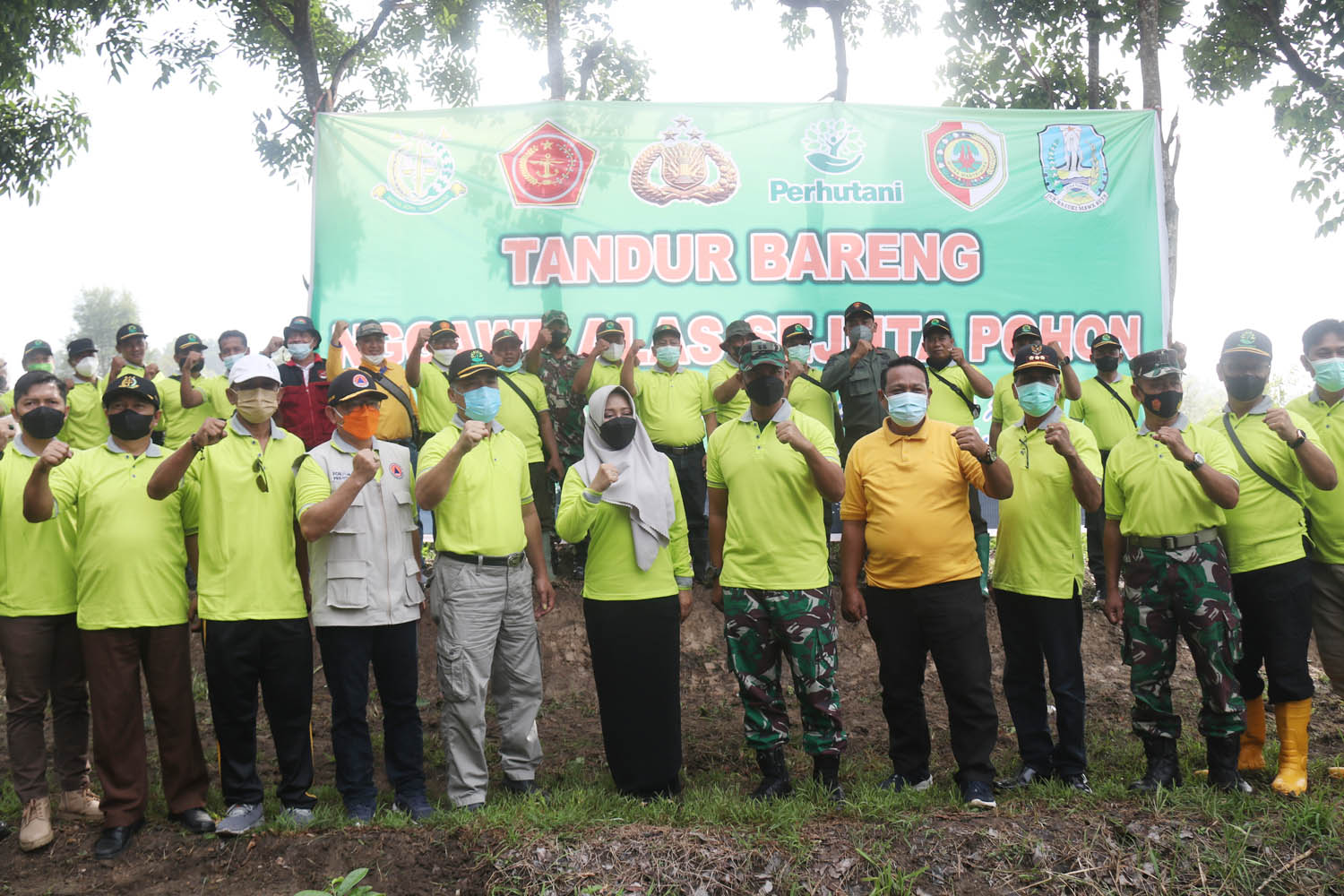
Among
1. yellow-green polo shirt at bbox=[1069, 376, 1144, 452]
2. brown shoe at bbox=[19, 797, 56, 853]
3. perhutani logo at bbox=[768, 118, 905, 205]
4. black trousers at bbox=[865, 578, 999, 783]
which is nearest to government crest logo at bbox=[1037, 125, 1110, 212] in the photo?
perhutani logo at bbox=[768, 118, 905, 205]

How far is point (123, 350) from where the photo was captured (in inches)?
290

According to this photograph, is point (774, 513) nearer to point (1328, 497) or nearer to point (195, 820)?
point (1328, 497)

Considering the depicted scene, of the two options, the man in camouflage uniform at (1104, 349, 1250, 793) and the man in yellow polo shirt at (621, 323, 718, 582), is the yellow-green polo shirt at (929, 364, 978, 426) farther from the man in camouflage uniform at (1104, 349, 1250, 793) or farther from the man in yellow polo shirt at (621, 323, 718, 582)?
the man in camouflage uniform at (1104, 349, 1250, 793)

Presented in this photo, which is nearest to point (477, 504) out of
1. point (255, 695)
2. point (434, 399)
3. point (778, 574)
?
point (255, 695)

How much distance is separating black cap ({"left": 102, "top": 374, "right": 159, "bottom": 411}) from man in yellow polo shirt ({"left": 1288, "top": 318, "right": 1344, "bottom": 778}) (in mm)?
5629

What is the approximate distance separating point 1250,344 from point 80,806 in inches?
241

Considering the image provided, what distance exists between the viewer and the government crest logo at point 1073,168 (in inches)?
338

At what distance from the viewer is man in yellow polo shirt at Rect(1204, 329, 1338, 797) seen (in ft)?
14.6

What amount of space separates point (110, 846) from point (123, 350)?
449 centimetres

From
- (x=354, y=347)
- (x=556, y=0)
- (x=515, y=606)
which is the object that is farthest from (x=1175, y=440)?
(x=556, y=0)

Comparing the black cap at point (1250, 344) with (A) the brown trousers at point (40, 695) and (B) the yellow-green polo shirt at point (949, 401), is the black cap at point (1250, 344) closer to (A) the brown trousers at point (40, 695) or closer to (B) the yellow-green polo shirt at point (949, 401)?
(B) the yellow-green polo shirt at point (949, 401)

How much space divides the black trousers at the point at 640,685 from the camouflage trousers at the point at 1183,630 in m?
2.21

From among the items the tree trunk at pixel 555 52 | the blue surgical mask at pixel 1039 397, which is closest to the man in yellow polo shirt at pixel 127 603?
the blue surgical mask at pixel 1039 397

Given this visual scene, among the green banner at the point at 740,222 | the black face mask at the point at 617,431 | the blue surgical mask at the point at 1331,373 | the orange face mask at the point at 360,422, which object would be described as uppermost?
the green banner at the point at 740,222
